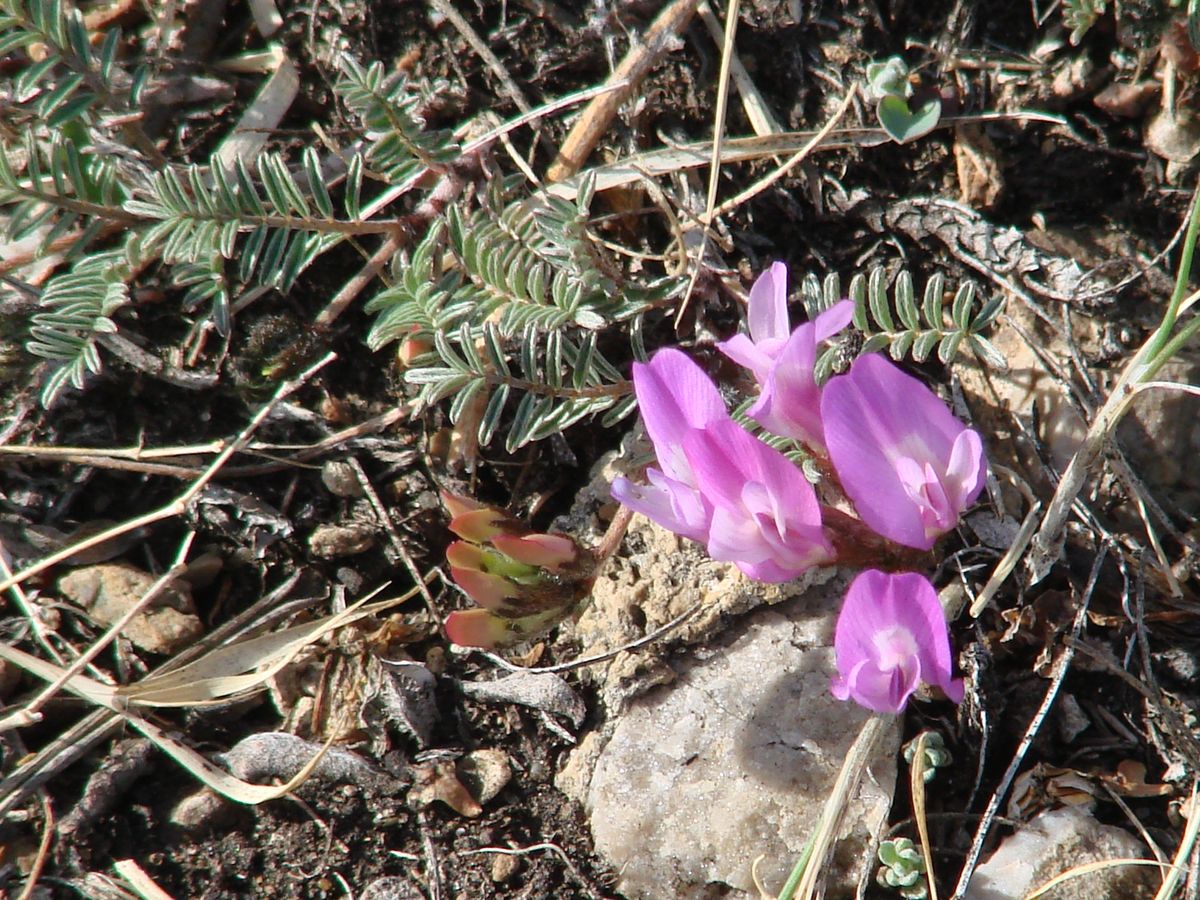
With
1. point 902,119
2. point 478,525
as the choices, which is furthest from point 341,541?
point 902,119

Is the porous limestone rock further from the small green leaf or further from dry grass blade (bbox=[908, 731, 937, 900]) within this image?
the small green leaf

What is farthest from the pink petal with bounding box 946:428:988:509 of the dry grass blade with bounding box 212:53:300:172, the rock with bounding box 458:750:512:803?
the dry grass blade with bounding box 212:53:300:172

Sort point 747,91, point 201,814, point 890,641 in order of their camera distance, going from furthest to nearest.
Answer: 1. point 747,91
2. point 201,814
3. point 890,641

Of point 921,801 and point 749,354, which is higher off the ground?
point 749,354

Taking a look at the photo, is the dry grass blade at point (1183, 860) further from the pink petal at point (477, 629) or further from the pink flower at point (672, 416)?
the pink petal at point (477, 629)

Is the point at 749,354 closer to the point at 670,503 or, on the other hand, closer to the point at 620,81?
the point at 670,503

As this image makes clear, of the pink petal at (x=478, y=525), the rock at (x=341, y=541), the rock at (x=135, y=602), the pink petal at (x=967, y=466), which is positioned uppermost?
the pink petal at (x=967, y=466)

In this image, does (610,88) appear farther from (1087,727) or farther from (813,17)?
(1087,727)

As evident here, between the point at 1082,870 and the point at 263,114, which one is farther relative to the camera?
the point at 263,114

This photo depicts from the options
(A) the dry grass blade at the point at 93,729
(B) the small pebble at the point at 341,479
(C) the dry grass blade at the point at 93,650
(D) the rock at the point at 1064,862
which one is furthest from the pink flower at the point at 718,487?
(C) the dry grass blade at the point at 93,650
